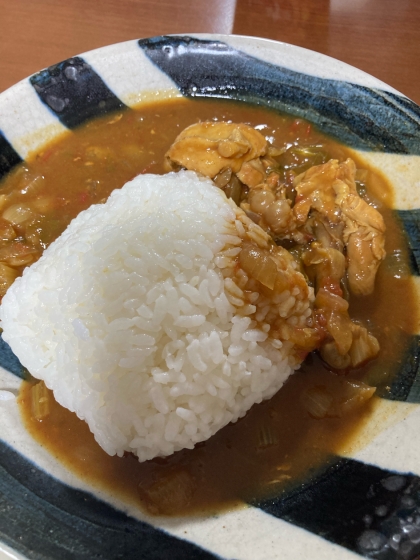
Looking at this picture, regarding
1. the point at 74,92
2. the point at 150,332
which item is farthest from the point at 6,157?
the point at 150,332

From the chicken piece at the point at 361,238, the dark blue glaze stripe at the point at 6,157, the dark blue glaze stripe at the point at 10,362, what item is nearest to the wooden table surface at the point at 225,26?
the dark blue glaze stripe at the point at 6,157

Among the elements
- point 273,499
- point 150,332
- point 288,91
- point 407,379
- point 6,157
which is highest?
point 288,91

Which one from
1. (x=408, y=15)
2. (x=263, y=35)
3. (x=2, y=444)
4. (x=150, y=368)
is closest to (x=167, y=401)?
(x=150, y=368)

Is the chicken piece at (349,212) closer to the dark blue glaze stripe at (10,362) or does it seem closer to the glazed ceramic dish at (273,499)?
the glazed ceramic dish at (273,499)

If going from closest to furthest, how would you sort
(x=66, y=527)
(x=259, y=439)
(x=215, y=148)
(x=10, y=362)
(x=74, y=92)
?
(x=66, y=527)
(x=259, y=439)
(x=10, y=362)
(x=215, y=148)
(x=74, y=92)

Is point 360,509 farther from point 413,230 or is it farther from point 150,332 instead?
point 413,230

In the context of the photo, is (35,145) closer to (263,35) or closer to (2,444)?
(2,444)
